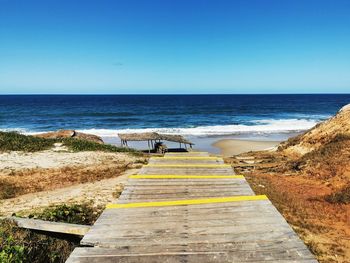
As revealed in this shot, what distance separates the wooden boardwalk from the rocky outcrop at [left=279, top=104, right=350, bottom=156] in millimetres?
12226

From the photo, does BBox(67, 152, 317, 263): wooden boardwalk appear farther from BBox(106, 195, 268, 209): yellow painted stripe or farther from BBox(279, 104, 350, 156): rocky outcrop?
BBox(279, 104, 350, 156): rocky outcrop

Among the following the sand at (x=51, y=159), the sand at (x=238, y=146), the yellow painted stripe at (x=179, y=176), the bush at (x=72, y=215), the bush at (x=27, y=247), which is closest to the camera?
the bush at (x=27, y=247)

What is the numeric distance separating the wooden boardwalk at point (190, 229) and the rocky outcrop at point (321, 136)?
481 inches

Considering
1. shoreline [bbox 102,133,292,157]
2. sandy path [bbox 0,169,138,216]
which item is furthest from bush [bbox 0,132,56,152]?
shoreline [bbox 102,133,292,157]

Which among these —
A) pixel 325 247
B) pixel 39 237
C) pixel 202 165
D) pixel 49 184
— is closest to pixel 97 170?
pixel 49 184

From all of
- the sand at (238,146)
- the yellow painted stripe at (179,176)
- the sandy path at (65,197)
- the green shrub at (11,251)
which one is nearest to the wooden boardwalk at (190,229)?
the yellow painted stripe at (179,176)

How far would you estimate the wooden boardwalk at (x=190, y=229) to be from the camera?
3.49 m

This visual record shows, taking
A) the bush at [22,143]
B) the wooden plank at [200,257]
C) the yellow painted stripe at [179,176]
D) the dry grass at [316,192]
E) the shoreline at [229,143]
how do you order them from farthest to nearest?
the shoreline at [229,143], the bush at [22,143], the dry grass at [316,192], the yellow painted stripe at [179,176], the wooden plank at [200,257]

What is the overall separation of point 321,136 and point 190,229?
15.1m

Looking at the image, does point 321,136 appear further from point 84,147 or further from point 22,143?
point 22,143

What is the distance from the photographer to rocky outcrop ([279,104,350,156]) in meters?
16.5

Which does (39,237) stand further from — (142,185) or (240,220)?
(240,220)

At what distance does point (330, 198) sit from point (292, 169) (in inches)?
148

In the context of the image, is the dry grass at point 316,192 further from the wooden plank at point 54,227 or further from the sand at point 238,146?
the sand at point 238,146
